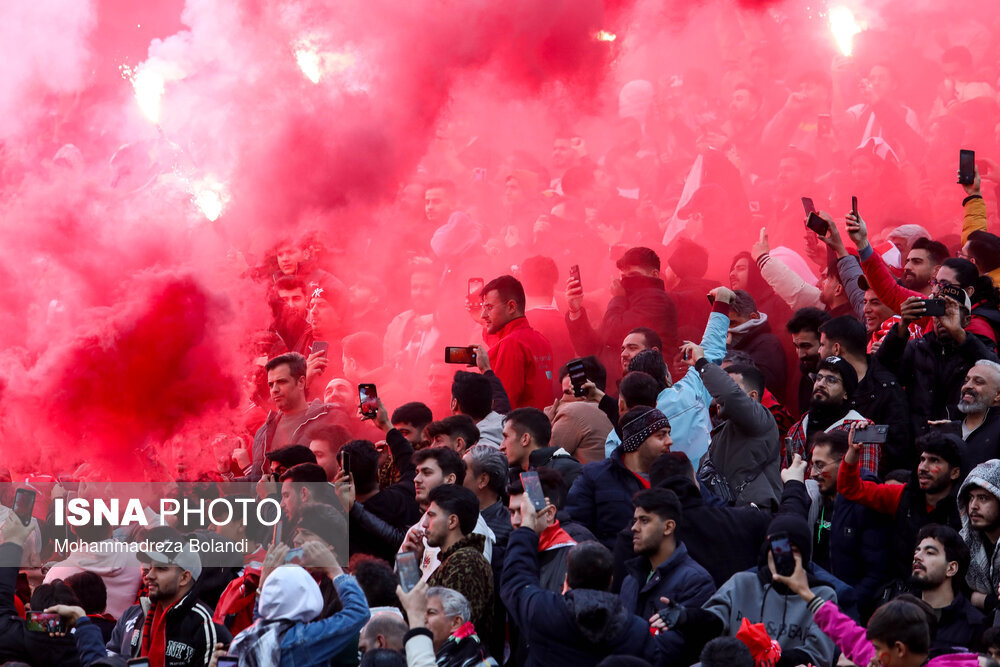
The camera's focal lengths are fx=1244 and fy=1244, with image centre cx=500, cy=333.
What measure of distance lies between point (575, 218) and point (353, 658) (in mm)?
5823

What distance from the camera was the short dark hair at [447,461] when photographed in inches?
218

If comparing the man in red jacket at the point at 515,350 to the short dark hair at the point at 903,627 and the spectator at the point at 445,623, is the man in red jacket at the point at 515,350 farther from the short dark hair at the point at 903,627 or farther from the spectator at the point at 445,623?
the short dark hair at the point at 903,627

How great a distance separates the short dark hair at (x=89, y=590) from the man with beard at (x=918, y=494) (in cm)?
358

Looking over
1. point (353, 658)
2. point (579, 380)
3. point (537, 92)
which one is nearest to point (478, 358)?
point (579, 380)

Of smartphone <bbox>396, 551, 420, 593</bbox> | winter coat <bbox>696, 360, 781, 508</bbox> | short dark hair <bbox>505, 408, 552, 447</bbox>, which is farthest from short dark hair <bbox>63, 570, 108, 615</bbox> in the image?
winter coat <bbox>696, 360, 781, 508</bbox>

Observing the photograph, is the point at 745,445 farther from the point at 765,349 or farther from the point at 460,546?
the point at 460,546

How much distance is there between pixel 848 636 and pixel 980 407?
177 cm

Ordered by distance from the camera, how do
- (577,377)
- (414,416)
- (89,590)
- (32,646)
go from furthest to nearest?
(414,416)
(577,377)
(89,590)
(32,646)

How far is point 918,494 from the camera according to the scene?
5184mm

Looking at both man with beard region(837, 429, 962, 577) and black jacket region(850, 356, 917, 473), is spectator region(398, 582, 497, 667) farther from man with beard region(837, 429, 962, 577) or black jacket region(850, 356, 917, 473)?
black jacket region(850, 356, 917, 473)

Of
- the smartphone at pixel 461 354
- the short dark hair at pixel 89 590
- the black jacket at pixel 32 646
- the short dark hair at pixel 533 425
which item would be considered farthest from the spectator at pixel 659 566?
the short dark hair at pixel 89 590

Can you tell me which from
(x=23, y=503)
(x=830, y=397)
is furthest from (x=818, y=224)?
(x=23, y=503)

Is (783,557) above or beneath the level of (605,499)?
beneath

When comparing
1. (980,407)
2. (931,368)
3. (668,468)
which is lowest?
(668,468)
